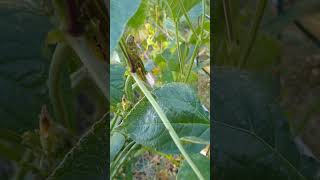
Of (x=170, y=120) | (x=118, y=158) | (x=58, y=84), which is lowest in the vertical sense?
(x=118, y=158)

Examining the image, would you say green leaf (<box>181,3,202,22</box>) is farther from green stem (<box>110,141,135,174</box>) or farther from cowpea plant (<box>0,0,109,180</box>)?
cowpea plant (<box>0,0,109,180</box>)

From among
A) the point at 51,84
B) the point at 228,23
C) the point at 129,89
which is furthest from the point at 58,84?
the point at 129,89

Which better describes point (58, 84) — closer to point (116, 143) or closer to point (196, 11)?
point (116, 143)

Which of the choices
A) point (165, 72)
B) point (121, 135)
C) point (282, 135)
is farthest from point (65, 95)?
point (165, 72)

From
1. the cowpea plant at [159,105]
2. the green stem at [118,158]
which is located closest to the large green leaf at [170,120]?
the cowpea plant at [159,105]

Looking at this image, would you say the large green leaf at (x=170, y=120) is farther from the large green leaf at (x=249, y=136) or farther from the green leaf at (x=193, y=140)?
the large green leaf at (x=249, y=136)

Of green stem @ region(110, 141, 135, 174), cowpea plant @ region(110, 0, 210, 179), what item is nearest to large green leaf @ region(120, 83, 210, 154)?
cowpea plant @ region(110, 0, 210, 179)
